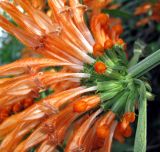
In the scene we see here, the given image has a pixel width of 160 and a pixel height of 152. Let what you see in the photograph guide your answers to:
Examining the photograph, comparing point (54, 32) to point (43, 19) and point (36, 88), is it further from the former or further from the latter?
point (36, 88)

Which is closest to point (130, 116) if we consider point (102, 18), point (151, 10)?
point (102, 18)

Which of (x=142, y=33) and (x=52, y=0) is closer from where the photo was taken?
(x=52, y=0)

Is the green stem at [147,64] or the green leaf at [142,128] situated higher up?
the green stem at [147,64]

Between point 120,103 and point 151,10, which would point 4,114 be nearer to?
point 120,103

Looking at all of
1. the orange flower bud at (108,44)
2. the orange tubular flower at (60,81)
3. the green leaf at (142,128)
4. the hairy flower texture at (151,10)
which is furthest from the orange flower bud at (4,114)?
the hairy flower texture at (151,10)

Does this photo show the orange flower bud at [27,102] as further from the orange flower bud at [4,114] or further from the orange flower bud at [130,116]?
the orange flower bud at [130,116]

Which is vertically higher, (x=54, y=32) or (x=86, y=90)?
(x=54, y=32)

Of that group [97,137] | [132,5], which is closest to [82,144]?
[97,137]

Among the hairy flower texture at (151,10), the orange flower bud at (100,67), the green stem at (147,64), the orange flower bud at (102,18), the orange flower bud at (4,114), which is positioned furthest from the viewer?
the hairy flower texture at (151,10)
